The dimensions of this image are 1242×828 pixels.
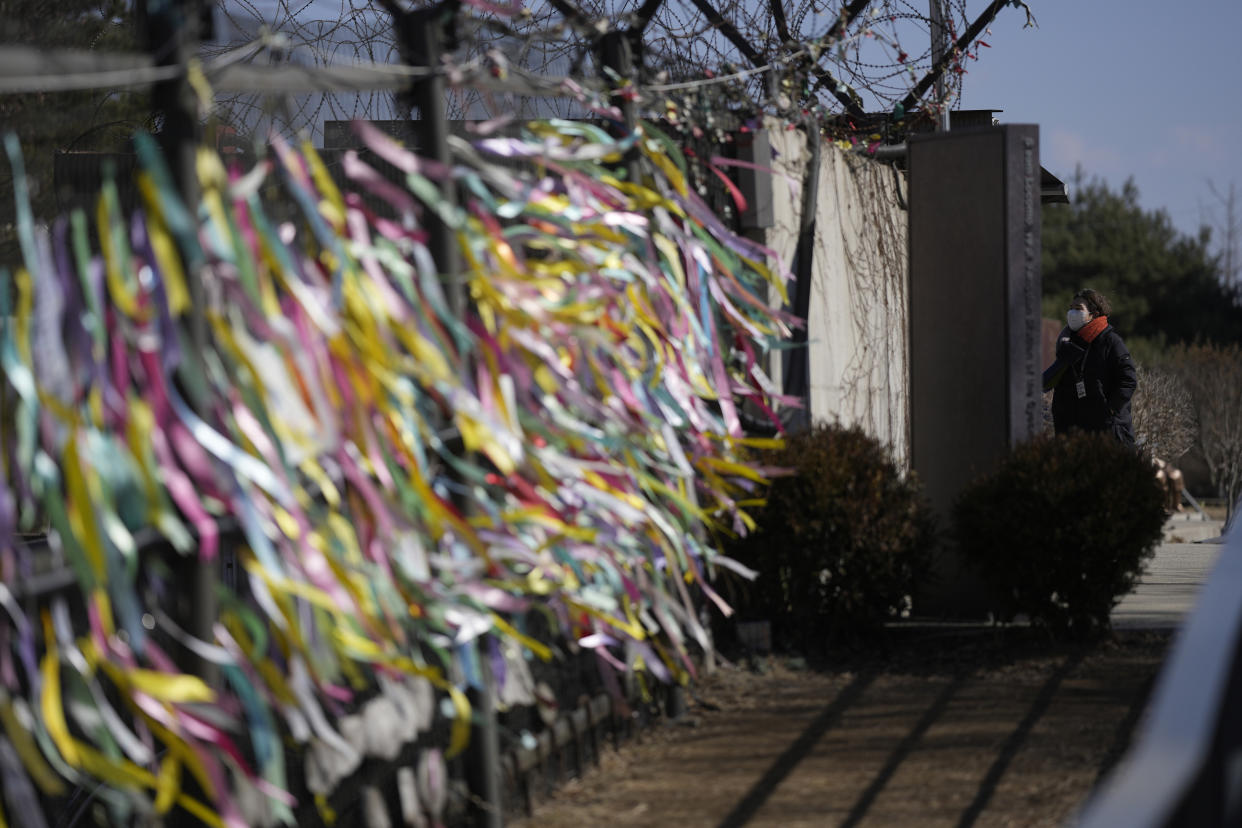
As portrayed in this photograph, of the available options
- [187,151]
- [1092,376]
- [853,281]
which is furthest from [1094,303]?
[187,151]

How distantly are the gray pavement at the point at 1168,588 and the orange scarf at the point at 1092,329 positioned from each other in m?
1.36

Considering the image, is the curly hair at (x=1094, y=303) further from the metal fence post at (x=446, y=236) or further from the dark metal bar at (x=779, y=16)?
the metal fence post at (x=446, y=236)

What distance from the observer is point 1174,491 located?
1547cm

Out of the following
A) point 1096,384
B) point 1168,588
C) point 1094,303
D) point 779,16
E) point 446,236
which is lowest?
point 1168,588

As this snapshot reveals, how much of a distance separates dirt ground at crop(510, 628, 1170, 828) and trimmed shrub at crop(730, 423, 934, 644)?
23 centimetres

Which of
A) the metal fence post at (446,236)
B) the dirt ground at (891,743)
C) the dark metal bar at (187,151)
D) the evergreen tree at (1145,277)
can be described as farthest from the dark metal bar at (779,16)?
the evergreen tree at (1145,277)

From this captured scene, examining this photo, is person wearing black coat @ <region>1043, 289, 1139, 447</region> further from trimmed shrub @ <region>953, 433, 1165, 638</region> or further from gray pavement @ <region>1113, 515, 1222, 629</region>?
trimmed shrub @ <region>953, 433, 1165, 638</region>

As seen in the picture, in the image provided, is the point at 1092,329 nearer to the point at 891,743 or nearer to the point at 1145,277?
the point at 891,743

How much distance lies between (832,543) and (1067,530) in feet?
3.15

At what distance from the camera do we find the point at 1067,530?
584cm

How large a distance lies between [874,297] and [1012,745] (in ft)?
11.9

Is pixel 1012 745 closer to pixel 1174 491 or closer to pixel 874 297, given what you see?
pixel 874 297

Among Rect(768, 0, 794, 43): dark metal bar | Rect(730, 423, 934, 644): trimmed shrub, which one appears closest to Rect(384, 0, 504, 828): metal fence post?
Rect(730, 423, 934, 644): trimmed shrub

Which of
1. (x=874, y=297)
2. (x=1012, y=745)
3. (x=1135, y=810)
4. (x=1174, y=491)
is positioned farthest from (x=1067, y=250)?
(x=1135, y=810)
